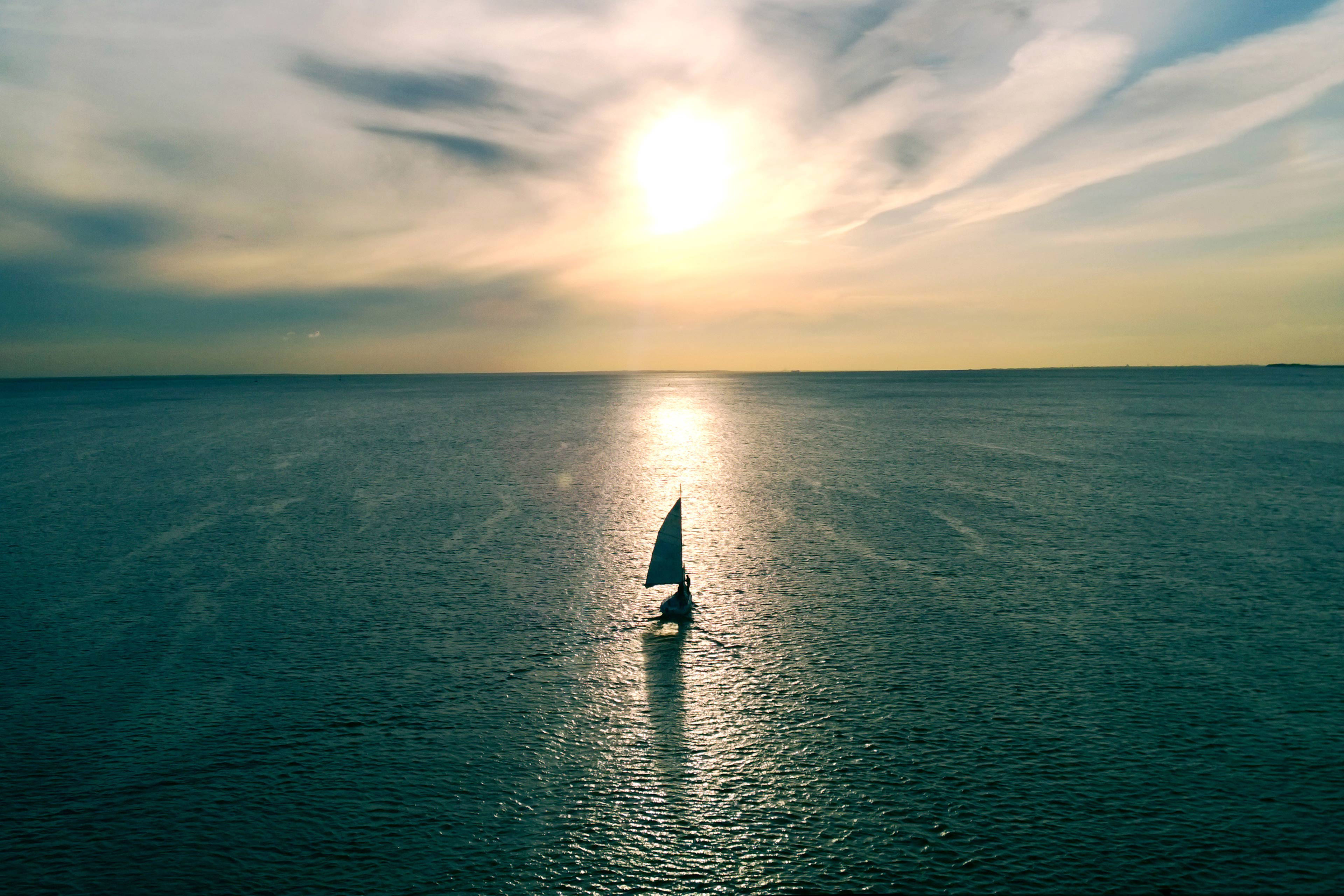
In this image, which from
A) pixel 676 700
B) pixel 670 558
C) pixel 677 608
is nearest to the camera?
pixel 676 700

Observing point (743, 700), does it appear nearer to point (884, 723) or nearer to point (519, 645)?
point (884, 723)

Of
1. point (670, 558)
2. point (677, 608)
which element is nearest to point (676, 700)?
point (677, 608)

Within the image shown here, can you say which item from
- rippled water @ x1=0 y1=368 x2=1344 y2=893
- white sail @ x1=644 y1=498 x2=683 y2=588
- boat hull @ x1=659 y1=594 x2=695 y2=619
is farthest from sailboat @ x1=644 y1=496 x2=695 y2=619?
rippled water @ x1=0 y1=368 x2=1344 y2=893

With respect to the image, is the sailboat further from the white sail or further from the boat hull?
the boat hull

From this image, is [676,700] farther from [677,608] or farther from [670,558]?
[670,558]

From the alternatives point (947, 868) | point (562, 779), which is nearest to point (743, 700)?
point (562, 779)

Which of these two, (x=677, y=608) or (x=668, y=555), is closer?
(x=677, y=608)
